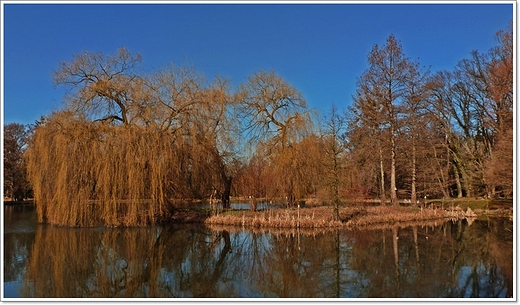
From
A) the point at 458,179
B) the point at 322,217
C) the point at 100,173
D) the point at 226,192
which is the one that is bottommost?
the point at 322,217

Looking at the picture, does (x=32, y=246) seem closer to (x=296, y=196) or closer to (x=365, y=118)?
(x=296, y=196)

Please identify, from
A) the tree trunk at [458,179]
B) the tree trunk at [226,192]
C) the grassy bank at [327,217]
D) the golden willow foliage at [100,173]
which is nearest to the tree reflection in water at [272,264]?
the golden willow foliage at [100,173]

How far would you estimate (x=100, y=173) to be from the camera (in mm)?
15656

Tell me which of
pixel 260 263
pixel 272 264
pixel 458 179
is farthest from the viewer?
pixel 458 179

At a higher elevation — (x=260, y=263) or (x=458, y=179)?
(x=458, y=179)

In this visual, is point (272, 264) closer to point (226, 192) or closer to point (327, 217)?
point (327, 217)

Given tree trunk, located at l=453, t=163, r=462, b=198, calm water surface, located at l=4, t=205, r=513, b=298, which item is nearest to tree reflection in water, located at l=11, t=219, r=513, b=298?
calm water surface, located at l=4, t=205, r=513, b=298

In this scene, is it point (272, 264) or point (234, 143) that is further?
point (234, 143)

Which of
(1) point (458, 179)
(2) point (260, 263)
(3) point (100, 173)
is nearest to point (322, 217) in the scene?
(2) point (260, 263)

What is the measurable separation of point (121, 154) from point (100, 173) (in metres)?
1.05

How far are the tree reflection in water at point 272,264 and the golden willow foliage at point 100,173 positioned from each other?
1117 mm

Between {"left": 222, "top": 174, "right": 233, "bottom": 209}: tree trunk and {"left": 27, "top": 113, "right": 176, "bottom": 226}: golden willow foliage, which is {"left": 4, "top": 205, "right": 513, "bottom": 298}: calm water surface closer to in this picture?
{"left": 27, "top": 113, "right": 176, "bottom": 226}: golden willow foliage

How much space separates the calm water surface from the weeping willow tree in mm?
1236
